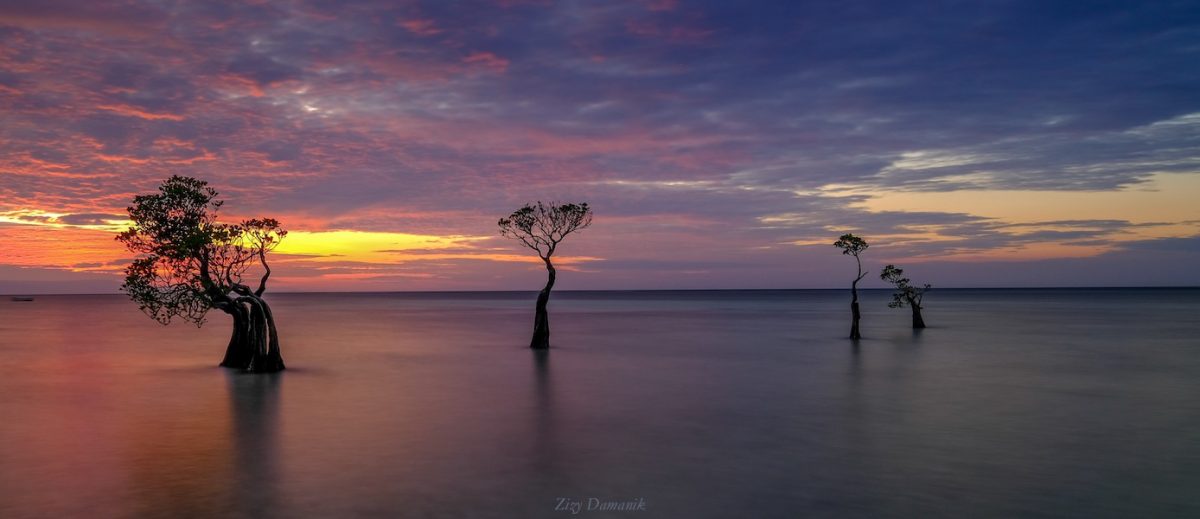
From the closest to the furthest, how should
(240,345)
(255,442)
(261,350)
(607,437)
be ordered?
1. (255,442)
2. (607,437)
3. (261,350)
4. (240,345)

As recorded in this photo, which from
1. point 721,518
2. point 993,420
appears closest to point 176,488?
point 721,518

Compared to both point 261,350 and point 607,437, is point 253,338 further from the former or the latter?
point 607,437

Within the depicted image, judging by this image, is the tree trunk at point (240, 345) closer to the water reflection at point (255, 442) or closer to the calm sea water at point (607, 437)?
the calm sea water at point (607, 437)

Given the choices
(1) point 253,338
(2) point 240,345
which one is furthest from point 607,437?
(2) point 240,345

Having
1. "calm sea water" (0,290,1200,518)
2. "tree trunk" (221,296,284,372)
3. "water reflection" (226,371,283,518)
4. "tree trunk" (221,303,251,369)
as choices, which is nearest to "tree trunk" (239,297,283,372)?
"tree trunk" (221,296,284,372)

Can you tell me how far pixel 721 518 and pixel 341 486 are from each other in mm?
7499

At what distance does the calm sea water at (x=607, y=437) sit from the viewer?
1474cm

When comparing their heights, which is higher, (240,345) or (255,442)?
(240,345)

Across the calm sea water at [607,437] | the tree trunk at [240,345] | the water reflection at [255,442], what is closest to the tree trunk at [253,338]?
the tree trunk at [240,345]

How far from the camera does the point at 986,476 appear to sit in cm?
1630

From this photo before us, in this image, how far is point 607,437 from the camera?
20812 millimetres

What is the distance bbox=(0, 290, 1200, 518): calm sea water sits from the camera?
1474 cm

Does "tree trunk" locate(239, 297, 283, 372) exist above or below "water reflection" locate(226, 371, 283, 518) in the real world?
above

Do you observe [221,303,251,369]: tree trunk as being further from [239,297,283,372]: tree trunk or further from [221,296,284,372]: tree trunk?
[239,297,283,372]: tree trunk
